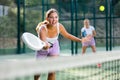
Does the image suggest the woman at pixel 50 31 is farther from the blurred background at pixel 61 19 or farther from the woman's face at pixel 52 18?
the blurred background at pixel 61 19

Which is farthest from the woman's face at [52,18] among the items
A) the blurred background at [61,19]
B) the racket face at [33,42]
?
the blurred background at [61,19]

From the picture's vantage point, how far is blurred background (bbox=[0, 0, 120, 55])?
13.6 metres

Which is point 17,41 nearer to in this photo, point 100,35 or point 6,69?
point 100,35

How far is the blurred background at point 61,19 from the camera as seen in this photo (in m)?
13.6

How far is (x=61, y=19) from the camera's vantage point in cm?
1512

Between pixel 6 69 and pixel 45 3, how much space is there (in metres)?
13.5

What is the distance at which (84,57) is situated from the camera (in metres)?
2.91

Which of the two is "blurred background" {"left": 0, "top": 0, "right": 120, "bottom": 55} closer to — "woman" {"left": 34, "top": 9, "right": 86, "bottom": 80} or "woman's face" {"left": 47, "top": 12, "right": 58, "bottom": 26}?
"woman" {"left": 34, "top": 9, "right": 86, "bottom": 80}

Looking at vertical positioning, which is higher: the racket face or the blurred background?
the blurred background

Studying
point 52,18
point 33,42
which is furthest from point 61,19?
point 33,42

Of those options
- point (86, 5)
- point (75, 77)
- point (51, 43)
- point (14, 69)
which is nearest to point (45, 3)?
point (86, 5)

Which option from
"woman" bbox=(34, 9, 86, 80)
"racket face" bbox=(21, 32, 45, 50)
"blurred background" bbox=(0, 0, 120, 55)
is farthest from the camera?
"blurred background" bbox=(0, 0, 120, 55)

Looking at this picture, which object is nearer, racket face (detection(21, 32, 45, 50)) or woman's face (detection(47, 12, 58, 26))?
racket face (detection(21, 32, 45, 50))

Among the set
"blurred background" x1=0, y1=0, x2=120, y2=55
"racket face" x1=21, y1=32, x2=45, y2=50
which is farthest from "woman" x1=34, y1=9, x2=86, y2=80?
"blurred background" x1=0, y1=0, x2=120, y2=55
